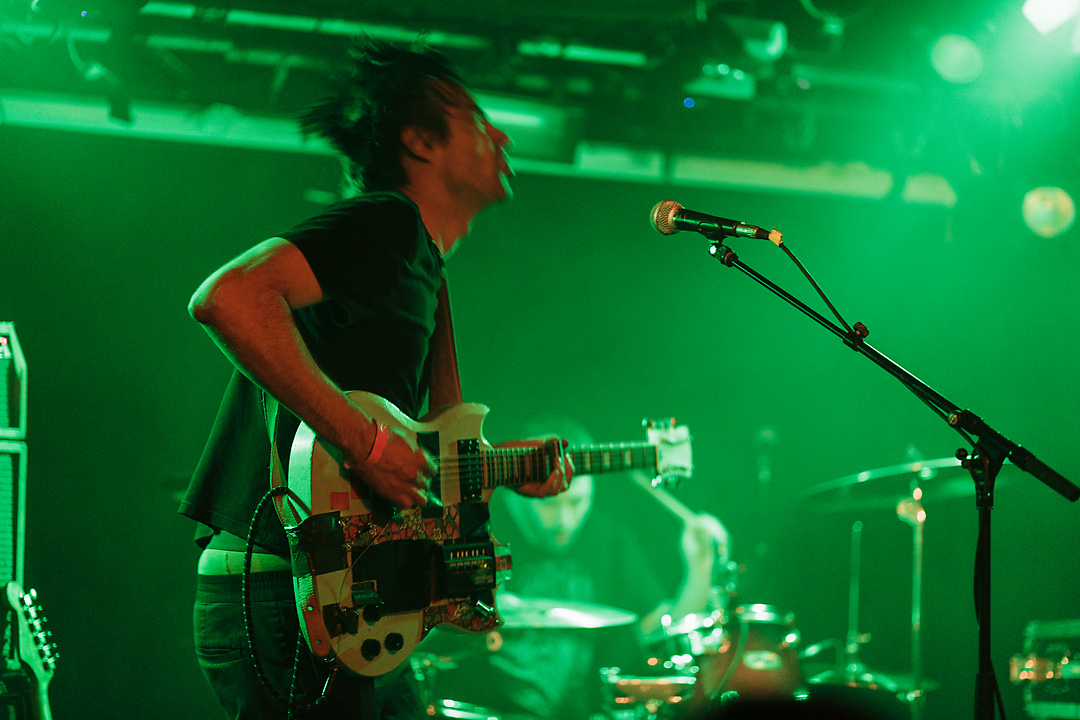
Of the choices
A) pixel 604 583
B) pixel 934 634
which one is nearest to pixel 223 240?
pixel 604 583

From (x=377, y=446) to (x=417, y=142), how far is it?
1023 mm

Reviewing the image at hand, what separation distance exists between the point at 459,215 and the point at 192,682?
2884mm

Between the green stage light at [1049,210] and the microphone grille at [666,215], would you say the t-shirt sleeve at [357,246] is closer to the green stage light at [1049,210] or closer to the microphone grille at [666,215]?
the microphone grille at [666,215]

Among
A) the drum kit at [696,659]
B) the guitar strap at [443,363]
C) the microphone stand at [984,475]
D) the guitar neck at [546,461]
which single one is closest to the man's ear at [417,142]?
the guitar strap at [443,363]

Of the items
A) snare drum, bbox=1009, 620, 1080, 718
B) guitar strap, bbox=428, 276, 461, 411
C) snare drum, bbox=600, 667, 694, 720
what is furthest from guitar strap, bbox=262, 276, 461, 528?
snare drum, bbox=1009, 620, 1080, 718

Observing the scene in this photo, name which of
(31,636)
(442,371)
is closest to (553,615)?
(442,371)

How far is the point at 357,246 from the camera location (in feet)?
5.87

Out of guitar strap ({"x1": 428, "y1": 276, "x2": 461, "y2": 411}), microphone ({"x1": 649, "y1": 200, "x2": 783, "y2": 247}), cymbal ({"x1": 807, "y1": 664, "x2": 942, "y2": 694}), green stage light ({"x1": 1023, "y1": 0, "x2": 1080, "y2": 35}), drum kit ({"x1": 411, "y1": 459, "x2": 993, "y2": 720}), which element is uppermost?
green stage light ({"x1": 1023, "y1": 0, "x2": 1080, "y2": 35})

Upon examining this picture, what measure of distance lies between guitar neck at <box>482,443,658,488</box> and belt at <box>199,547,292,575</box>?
64cm

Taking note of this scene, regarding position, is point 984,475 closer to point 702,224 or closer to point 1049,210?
point 702,224

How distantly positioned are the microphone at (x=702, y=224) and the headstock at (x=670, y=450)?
0.92 m

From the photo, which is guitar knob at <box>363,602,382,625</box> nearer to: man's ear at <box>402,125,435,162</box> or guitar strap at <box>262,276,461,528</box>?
guitar strap at <box>262,276,461,528</box>

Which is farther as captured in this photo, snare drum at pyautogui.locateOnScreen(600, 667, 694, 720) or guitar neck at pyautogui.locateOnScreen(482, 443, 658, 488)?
snare drum at pyautogui.locateOnScreen(600, 667, 694, 720)

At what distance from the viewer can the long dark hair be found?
7.59ft
